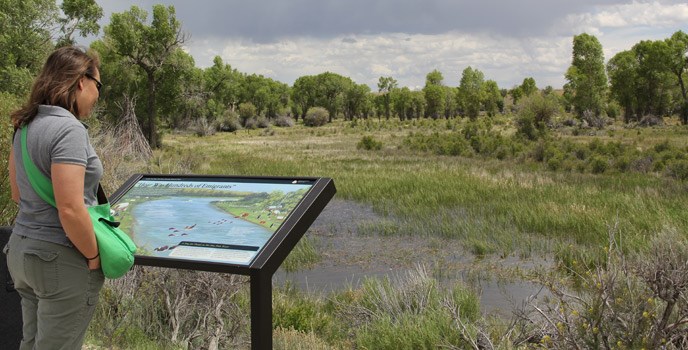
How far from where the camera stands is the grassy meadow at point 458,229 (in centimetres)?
586

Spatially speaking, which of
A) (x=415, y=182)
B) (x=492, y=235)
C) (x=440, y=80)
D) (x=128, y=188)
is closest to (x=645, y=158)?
(x=415, y=182)

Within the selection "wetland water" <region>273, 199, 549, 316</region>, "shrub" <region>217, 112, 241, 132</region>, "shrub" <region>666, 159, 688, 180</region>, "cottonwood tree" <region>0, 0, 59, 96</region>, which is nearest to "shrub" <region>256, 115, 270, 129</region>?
"shrub" <region>217, 112, 241, 132</region>

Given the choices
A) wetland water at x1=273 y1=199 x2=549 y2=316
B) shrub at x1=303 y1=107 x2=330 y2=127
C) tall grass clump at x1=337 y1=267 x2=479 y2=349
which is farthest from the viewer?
shrub at x1=303 y1=107 x2=330 y2=127

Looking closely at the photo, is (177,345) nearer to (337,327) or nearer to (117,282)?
(117,282)

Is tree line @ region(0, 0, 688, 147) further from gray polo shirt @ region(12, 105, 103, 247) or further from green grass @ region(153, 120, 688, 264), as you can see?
green grass @ region(153, 120, 688, 264)

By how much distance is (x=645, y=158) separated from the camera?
883 inches

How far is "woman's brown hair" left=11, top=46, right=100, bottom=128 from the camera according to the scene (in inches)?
115

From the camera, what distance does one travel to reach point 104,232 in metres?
3.00

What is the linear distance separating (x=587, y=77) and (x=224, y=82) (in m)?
41.5

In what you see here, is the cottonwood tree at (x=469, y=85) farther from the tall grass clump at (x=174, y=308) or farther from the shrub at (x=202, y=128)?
the tall grass clump at (x=174, y=308)

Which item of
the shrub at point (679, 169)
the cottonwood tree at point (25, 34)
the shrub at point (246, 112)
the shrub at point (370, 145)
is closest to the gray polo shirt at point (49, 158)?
the shrub at point (679, 169)

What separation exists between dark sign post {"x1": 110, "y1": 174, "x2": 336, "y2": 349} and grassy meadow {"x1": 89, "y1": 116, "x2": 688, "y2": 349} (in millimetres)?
1695

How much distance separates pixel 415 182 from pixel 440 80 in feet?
379

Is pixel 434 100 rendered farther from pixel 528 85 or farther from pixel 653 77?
pixel 653 77
